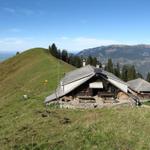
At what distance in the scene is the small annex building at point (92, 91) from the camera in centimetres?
4138

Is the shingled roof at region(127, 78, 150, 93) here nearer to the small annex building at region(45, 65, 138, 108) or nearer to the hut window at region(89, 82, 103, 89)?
the small annex building at region(45, 65, 138, 108)

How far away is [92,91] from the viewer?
4209cm

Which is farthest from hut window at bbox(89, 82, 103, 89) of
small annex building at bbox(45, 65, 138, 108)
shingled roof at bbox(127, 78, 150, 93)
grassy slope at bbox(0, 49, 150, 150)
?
shingled roof at bbox(127, 78, 150, 93)

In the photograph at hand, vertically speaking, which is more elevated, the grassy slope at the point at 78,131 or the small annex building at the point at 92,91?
the small annex building at the point at 92,91

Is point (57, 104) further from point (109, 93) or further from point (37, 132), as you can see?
point (37, 132)

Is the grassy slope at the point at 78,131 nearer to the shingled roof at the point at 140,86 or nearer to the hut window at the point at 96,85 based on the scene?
the hut window at the point at 96,85

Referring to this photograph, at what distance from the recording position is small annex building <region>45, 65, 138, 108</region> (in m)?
41.4

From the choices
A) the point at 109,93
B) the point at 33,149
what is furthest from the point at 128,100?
→ the point at 33,149

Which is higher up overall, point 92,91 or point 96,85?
point 96,85

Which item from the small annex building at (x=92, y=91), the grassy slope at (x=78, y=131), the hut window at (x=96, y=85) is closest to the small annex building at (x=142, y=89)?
the small annex building at (x=92, y=91)

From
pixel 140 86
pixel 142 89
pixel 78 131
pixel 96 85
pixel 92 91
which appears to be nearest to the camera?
pixel 78 131

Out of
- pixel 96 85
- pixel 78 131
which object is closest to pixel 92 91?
pixel 96 85

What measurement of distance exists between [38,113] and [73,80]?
9.06 meters

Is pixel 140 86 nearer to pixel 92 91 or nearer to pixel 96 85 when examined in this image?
pixel 92 91
